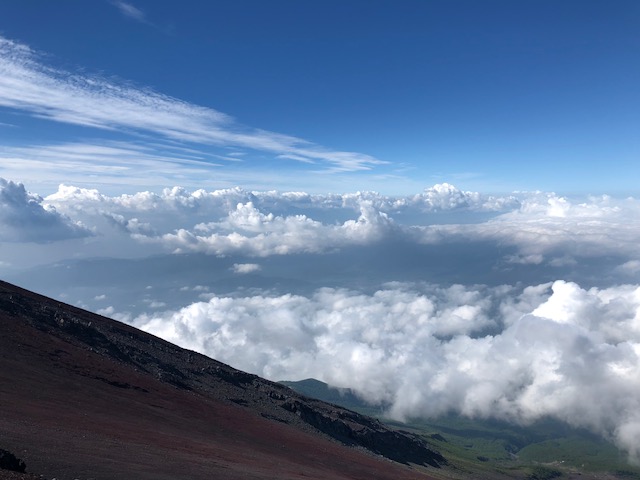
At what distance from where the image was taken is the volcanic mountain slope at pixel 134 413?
2873cm

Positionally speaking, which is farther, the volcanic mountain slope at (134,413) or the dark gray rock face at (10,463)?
the volcanic mountain slope at (134,413)

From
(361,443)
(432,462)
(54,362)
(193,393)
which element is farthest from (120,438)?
(432,462)

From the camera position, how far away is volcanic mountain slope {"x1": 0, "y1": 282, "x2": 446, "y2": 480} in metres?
28.7

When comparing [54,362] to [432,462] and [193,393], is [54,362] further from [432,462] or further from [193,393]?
[432,462]

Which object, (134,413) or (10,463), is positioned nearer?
(10,463)

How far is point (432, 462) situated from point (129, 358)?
8741 centimetres

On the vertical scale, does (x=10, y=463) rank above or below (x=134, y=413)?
above

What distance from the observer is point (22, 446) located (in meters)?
25.6

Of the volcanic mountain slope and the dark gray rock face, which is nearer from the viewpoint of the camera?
the dark gray rock face

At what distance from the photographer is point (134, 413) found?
1769 inches

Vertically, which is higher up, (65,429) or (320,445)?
(65,429)

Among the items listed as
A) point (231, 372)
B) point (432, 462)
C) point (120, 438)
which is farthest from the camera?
point (432, 462)

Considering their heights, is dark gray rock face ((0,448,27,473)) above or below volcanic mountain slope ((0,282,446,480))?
above

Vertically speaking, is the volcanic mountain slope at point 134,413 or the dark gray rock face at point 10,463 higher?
the dark gray rock face at point 10,463
